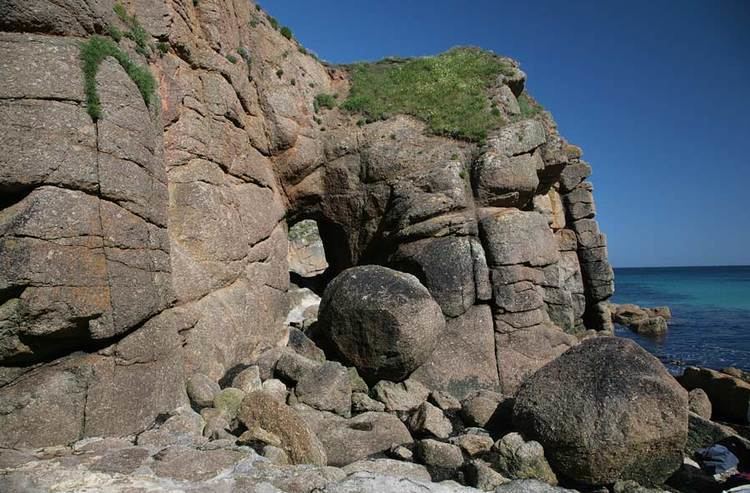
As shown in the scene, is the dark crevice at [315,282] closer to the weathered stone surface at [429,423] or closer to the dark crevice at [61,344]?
the weathered stone surface at [429,423]

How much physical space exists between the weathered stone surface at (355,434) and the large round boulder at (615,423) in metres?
3.03

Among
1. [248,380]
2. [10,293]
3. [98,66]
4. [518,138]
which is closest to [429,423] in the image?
[248,380]

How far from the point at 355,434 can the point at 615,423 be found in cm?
529

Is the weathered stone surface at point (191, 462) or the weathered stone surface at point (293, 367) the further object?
the weathered stone surface at point (293, 367)

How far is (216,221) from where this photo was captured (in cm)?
1348

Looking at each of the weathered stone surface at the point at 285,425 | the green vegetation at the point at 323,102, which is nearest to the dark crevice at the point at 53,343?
the weathered stone surface at the point at 285,425

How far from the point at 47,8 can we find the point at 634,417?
13.2 metres

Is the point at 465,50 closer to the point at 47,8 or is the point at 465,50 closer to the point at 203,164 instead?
the point at 203,164

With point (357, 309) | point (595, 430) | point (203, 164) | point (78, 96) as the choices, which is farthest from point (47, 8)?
point (595, 430)

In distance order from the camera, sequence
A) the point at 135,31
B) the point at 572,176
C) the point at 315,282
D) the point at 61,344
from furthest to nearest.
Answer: the point at 572,176 → the point at 315,282 → the point at 135,31 → the point at 61,344

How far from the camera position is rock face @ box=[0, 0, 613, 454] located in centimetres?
806

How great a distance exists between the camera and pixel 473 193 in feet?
60.1

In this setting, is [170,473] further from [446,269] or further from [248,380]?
[446,269]

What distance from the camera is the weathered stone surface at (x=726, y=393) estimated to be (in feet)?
54.9
